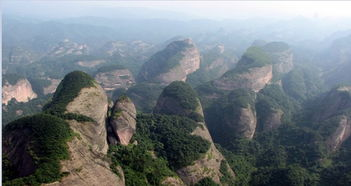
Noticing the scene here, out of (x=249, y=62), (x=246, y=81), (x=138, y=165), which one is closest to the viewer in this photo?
(x=138, y=165)

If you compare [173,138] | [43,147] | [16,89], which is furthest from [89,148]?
[16,89]

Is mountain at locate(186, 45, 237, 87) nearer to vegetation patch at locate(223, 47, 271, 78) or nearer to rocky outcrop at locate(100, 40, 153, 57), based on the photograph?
vegetation patch at locate(223, 47, 271, 78)

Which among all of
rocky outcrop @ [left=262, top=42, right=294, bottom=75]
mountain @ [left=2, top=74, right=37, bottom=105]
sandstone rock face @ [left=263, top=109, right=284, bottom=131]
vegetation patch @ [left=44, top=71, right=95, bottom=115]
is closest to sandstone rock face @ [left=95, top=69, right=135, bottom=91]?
mountain @ [left=2, top=74, right=37, bottom=105]

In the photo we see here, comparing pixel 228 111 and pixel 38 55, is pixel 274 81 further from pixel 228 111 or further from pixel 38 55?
pixel 38 55

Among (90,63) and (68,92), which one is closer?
(68,92)

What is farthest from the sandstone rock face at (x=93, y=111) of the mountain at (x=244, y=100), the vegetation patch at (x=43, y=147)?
the mountain at (x=244, y=100)

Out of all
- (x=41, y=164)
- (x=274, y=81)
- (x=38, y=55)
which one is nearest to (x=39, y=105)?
(x=41, y=164)

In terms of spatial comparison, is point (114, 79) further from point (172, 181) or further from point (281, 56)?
point (172, 181)
